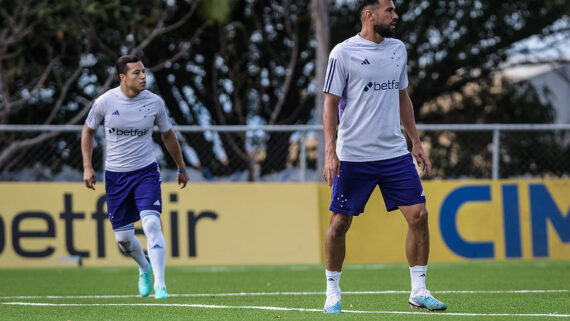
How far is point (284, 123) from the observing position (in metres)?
20.8

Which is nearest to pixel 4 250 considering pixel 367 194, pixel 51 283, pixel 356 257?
pixel 51 283

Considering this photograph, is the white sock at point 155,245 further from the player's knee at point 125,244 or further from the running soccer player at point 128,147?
the player's knee at point 125,244

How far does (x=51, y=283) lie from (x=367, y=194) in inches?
193

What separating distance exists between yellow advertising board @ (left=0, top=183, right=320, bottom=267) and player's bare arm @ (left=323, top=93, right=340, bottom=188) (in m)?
6.56

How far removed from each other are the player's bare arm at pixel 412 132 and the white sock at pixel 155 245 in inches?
92.7

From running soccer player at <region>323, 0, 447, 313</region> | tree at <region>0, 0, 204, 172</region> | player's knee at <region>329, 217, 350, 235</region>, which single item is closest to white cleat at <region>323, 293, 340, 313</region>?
running soccer player at <region>323, 0, 447, 313</region>

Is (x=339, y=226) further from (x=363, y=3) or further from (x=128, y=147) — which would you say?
(x=128, y=147)

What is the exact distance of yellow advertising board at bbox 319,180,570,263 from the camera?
12.8 m

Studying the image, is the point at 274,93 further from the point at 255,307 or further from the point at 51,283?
the point at 255,307

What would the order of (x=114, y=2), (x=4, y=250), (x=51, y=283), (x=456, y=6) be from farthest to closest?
1. (x=456, y=6)
2. (x=114, y=2)
3. (x=4, y=250)
4. (x=51, y=283)

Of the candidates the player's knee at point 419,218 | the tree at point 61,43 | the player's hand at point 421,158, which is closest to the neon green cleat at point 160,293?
the player's knee at point 419,218

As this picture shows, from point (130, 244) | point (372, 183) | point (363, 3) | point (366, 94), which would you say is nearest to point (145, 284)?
point (130, 244)

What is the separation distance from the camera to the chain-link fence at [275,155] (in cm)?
1431

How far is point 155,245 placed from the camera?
7797 millimetres
